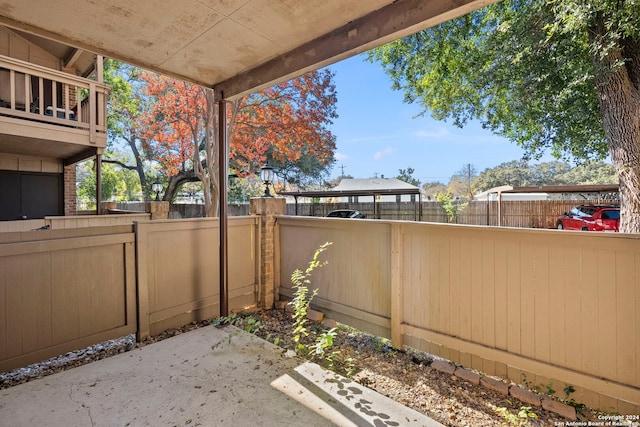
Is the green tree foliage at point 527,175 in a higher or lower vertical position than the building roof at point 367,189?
higher

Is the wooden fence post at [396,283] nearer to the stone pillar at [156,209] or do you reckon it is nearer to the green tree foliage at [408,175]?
the stone pillar at [156,209]

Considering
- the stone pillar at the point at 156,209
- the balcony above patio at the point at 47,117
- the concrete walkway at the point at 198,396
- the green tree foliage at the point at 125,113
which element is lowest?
the concrete walkway at the point at 198,396

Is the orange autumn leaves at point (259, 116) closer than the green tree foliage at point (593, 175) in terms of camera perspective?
Yes

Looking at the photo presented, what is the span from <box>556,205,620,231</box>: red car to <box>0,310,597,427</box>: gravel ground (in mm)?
10403

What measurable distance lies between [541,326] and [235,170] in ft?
40.4

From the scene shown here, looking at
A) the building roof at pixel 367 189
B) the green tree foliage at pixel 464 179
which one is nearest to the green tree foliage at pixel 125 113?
the building roof at pixel 367 189

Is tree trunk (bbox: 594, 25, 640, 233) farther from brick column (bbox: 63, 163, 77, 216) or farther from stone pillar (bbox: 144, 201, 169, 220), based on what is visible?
brick column (bbox: 63, 163, 77, 216)

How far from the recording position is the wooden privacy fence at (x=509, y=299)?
1.97 m

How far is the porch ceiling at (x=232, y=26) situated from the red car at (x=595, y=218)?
11.3m

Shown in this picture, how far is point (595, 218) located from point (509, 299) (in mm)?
10763

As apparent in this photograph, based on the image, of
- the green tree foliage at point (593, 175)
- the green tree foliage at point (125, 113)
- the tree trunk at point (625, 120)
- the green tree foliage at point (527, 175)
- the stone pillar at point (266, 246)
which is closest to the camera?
the stone pillar at point (266, 246)

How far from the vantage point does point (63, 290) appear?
2553 millimetres

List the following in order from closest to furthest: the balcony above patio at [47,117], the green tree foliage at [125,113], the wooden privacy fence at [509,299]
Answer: the wooden privacy fence at [509,299] < the balcony above patio at [47,117] < the green tree foliage at [125,113]

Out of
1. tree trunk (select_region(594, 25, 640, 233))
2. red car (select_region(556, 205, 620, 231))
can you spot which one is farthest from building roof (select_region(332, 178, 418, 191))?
tree trunk (select_region(594, 25, 640, 233))
